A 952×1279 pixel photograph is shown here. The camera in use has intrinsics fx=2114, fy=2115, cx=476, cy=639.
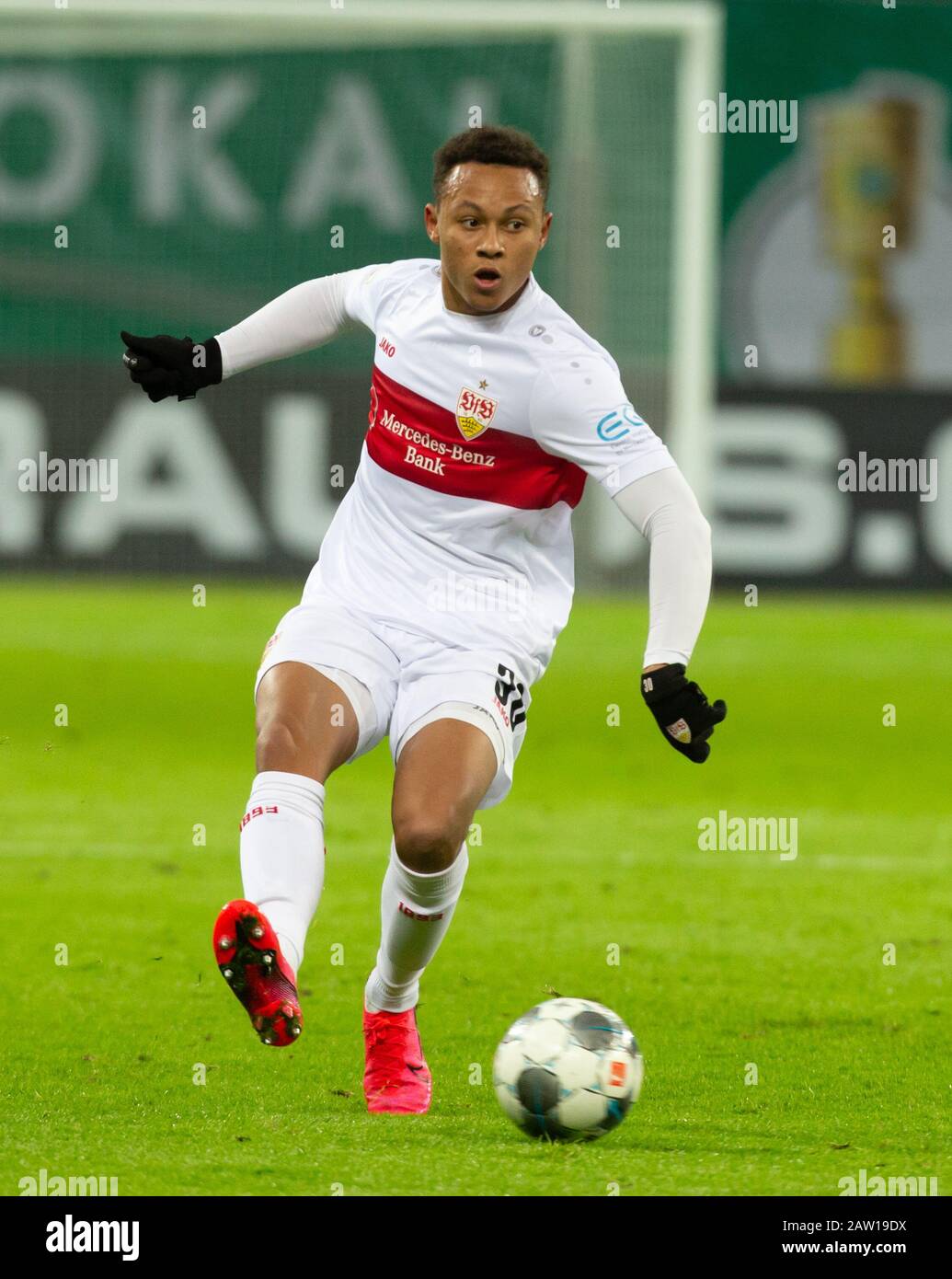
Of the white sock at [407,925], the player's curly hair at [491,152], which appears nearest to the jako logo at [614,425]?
the player's curly hair at [491,152]

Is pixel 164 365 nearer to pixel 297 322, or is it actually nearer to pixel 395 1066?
pixel 297 322

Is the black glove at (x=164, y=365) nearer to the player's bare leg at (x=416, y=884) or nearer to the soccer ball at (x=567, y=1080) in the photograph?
the player's bare leg at (x=416, y=884)

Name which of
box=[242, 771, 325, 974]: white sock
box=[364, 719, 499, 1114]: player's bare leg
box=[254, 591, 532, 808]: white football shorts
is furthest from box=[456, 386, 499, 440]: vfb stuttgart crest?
box=[242, 771, 325, 974]: white sock

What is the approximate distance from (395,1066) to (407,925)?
37 centimetres

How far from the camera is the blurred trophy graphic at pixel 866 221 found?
2139 cm

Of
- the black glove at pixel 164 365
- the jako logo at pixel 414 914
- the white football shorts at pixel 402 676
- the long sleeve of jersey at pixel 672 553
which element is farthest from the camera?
the black glove at pixel 164 365

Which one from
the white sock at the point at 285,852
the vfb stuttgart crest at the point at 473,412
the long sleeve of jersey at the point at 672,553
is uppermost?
the vfb stuttgart crest at the point at 473,412

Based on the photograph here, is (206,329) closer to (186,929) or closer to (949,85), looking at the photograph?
(949,85)

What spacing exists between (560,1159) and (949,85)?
2022 cm

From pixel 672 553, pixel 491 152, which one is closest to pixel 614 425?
pixel 672 553

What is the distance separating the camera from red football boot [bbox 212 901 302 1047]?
13.2 ft

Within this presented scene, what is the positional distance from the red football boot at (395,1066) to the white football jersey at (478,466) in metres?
0.92

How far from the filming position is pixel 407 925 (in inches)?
190

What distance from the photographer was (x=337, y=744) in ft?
15.0
